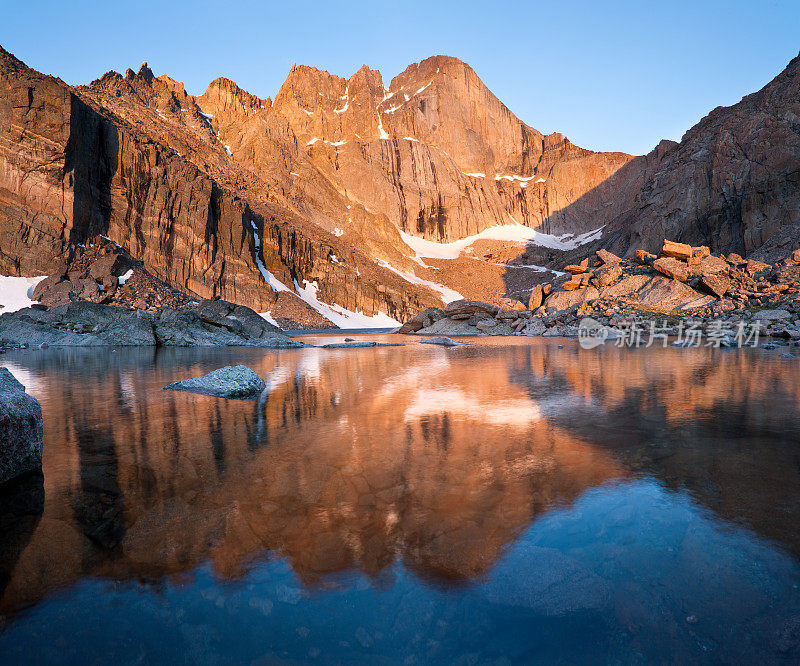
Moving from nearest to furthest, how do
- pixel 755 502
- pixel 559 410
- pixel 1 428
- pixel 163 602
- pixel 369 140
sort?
pixel 163 602 → pixel 755 502 → pixel 1 428 → pixel 559 410 → pixel 369 140

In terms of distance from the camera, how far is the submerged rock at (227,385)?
9031 mm

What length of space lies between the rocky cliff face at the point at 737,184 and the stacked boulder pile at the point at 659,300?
1825 centimetres

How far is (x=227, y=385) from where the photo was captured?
30.0 ft

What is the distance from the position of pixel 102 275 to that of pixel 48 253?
22.3ft

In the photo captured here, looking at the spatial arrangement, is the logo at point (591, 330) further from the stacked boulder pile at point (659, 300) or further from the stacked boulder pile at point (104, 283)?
the stacked boulder pile at point (104, 283)

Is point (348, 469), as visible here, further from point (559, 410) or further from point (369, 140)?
point (369, 140)

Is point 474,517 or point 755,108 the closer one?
point 474,517

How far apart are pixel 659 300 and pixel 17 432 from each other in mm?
41778

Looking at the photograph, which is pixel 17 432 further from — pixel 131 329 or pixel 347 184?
pixel 347 184

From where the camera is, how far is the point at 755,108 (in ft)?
233

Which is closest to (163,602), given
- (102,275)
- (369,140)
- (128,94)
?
(102,275)

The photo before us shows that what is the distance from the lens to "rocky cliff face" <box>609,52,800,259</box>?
57.6 m

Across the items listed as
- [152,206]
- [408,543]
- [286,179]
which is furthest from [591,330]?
[286,179]

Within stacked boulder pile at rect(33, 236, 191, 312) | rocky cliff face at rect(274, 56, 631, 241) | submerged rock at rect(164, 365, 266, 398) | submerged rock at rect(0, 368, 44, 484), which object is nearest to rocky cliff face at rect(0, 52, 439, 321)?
stacked boulder pile at rect(33, 236, 191, 312)
